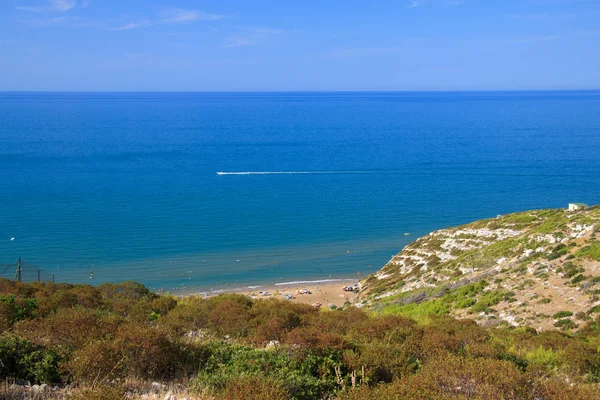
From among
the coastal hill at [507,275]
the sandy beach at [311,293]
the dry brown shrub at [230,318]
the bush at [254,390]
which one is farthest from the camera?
the sandy beach at [311,293]

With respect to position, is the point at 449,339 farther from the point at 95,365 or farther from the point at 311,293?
the point at 311,293

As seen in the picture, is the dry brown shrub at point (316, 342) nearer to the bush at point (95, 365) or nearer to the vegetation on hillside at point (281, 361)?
the vegetation on hillside at point (281, 361)

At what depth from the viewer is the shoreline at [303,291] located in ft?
109

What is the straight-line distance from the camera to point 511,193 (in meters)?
67.4

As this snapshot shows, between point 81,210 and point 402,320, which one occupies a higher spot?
point 402,320

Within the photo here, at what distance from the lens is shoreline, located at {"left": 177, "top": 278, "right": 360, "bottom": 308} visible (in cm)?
3327

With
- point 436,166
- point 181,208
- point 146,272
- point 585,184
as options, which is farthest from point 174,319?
point 436,166

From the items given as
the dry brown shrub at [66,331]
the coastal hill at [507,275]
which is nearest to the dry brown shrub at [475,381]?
the dry brown shrub at [66,331]

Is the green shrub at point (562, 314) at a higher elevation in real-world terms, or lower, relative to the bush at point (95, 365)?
lower

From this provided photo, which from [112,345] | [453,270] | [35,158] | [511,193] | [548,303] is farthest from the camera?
[35,158]

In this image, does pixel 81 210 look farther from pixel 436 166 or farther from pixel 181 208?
pixel 436 166

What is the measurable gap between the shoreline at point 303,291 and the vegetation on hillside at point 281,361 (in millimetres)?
19741

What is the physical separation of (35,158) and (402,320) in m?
88.8

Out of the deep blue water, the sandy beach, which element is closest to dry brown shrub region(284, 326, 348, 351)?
the sandy beach
